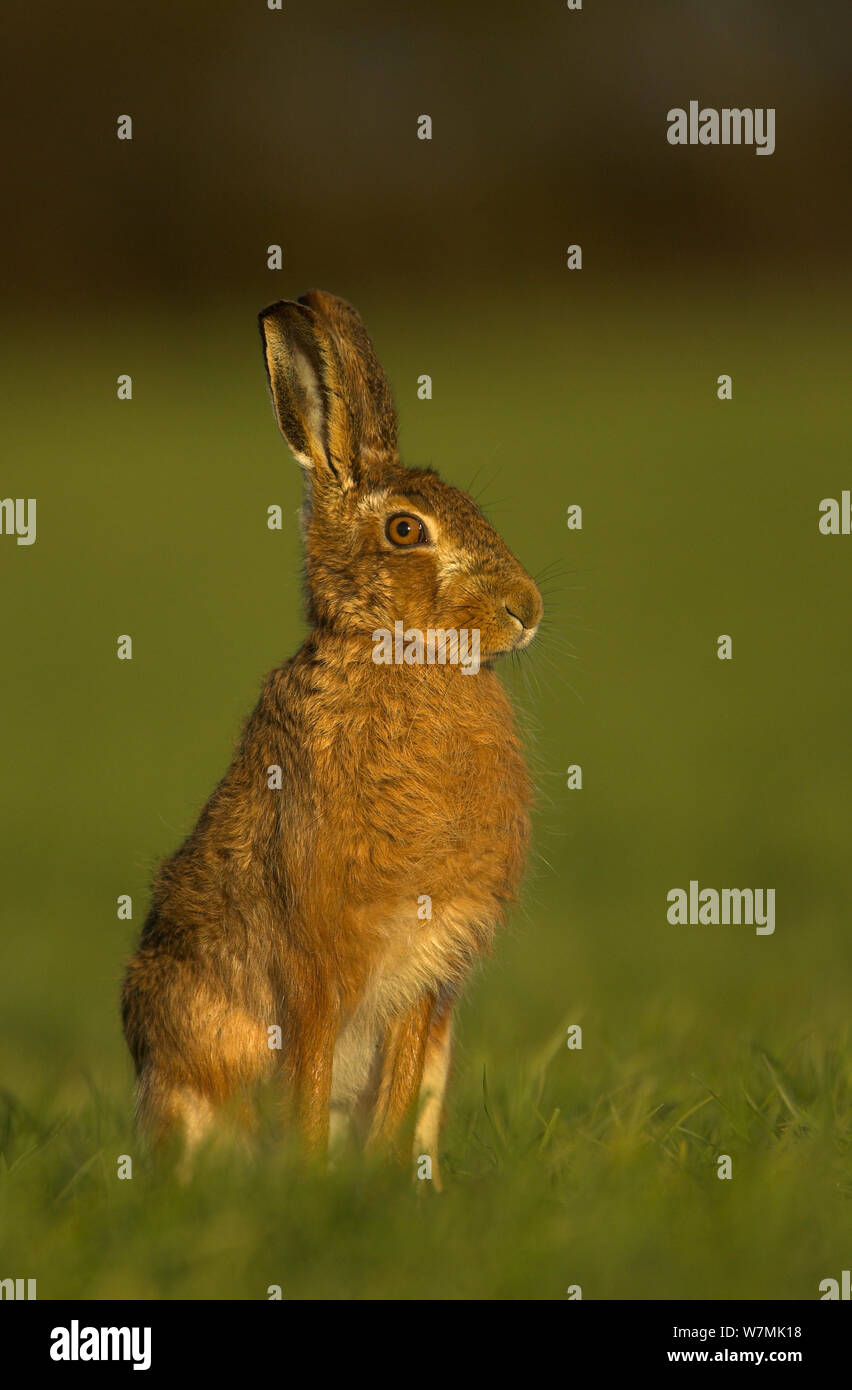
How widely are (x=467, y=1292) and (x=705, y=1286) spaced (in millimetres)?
587

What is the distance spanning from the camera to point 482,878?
18.2 ft

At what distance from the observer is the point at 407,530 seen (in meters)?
5.59

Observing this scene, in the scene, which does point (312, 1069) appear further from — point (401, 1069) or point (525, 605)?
point (525, 605)

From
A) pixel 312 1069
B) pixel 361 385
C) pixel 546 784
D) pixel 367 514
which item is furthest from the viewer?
pixel 546 784

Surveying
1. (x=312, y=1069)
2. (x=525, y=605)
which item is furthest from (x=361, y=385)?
(x=312, y=1069)

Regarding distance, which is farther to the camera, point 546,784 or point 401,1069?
point 546,784

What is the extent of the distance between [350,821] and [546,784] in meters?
1.01

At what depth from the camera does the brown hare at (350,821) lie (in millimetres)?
5402

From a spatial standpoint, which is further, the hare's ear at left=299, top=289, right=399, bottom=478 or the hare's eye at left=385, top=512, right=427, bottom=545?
the hare's ear at left=299, top=289, right=399, bottom=478

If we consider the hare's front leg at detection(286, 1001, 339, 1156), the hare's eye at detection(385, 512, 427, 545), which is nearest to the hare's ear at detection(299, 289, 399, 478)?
the hare's eye at detection(385, 512, 427, 545)

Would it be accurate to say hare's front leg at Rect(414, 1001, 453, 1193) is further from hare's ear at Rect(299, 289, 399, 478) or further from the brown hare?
hare's ear at Rect(299, 289, 399, 478)

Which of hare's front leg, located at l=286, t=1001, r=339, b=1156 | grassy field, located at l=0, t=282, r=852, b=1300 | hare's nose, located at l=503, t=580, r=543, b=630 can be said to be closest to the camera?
grassy field, located at l=0, t=282, r=852, b=1300

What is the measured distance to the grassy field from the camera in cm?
480
